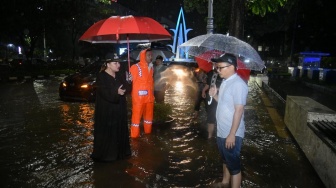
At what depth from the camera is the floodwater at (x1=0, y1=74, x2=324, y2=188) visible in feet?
14.7

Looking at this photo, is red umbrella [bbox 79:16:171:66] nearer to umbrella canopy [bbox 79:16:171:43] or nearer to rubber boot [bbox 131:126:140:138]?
umbrella canopy [bbox 79:16:171:43]

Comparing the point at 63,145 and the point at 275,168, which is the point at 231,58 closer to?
the point at 275,168

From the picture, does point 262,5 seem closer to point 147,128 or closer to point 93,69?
point 147,128

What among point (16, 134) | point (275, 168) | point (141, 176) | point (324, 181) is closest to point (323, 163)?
point (324, 181)

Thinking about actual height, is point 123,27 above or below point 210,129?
above

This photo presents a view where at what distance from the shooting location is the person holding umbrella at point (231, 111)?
11.1 ft

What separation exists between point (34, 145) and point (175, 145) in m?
2.86

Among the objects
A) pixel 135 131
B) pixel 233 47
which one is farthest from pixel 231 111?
Result: pixel 135 131

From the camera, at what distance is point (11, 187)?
4230 mm

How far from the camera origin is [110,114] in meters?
4.98

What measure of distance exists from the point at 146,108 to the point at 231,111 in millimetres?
3142

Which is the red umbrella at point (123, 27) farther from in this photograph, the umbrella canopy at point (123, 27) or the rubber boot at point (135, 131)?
the rubber boot at point (135, 131)

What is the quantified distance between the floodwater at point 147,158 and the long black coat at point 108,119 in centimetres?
22

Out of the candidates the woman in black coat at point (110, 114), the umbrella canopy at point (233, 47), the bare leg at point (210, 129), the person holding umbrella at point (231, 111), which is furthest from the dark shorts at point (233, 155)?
the bare leg at point (210, 129)
